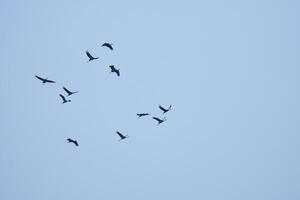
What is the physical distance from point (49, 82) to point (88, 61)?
214 inches

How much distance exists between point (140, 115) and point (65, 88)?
9.95 m

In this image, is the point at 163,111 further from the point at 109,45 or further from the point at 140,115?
the point at 109,45

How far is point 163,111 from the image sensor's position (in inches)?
3248

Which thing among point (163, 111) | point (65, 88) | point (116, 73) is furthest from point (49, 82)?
point (163, 111)

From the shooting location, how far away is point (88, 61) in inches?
3177

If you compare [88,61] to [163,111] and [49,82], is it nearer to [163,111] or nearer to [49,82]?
[49,82]

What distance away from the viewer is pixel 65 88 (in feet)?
270

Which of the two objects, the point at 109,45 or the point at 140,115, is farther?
the point at 140,115

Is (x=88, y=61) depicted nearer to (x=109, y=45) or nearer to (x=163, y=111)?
(x=109, y=45)

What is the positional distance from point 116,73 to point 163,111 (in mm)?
7652

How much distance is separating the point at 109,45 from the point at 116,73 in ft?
13.8

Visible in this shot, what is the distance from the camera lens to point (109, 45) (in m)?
77.8

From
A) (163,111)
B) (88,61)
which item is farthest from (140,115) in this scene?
(88,61)

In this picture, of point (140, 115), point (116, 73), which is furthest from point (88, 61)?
point (140, 115)
